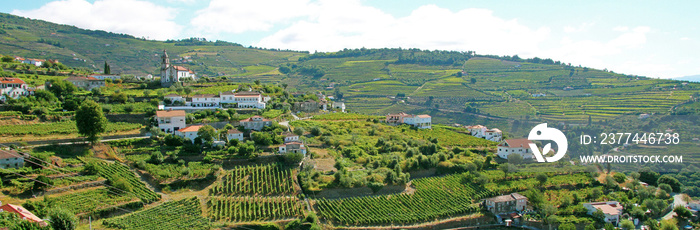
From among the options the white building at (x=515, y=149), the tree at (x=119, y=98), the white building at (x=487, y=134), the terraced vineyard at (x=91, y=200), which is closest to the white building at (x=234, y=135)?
the terraced vineyard at (x=91, y=200)

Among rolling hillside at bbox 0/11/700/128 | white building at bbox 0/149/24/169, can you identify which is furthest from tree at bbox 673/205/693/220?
white building at bbox 0/149/24/169

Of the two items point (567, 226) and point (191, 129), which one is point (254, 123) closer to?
point (191, 129)

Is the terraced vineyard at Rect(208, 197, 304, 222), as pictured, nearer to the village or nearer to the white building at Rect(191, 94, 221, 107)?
the village

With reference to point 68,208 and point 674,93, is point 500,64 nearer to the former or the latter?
point 674,93

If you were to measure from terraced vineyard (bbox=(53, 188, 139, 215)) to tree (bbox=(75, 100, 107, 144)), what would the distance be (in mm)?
6944

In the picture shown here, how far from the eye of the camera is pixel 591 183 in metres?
36.2

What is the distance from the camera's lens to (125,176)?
28.7 metres

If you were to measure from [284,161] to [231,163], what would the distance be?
382cm

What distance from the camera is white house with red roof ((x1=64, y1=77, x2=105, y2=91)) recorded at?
1864 inches

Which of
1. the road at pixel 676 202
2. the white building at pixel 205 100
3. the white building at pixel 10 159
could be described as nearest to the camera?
the white building at pixel 10 159

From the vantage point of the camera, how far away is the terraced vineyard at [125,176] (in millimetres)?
26906

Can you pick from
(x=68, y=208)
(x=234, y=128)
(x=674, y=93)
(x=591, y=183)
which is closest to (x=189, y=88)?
(x=234, y=128)

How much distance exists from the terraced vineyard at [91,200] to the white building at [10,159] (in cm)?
495

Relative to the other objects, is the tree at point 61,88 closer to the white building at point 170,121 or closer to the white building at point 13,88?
the white building at point 13,88
